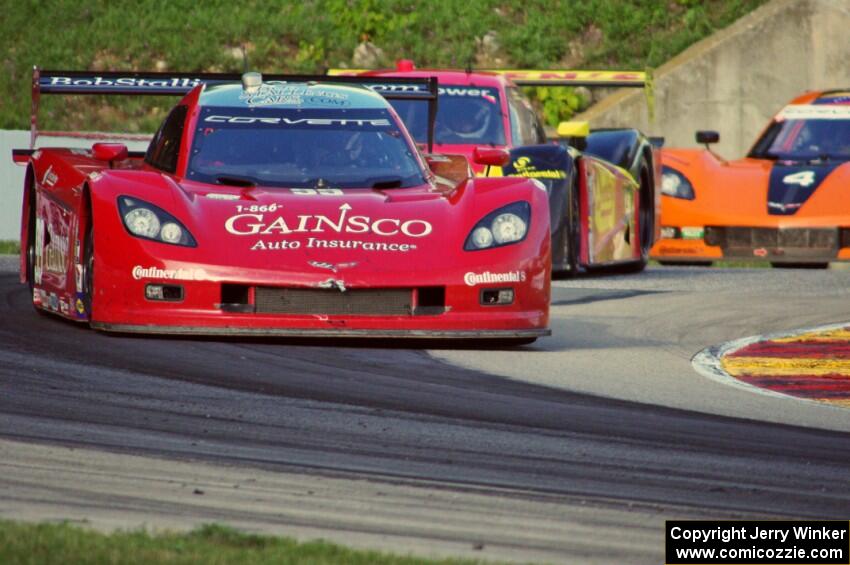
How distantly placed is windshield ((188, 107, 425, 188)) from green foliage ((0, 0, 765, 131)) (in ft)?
54.6

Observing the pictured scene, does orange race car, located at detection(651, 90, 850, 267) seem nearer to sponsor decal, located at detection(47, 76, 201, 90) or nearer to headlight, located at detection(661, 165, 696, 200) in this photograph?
headlight, located at detection(661, 165, 696, 200)

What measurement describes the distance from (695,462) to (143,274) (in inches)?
124

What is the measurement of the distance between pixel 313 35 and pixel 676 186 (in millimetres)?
11598

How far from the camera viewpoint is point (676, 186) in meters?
16.9

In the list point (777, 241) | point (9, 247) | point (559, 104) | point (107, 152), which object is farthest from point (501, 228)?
point (559, 104)

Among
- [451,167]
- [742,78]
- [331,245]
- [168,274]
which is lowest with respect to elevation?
[168,274]

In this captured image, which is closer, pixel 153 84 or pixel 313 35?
pixel 153 84

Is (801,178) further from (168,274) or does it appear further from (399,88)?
(168,274)

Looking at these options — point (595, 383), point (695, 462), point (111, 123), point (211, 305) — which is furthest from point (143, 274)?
point (111, 123)

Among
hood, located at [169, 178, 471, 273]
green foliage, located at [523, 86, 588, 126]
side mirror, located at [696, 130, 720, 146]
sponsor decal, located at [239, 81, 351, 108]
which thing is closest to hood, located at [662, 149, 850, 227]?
side mirror, located at [696, 130, 720, 146]

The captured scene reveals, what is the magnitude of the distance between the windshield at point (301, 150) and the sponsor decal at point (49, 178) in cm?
74

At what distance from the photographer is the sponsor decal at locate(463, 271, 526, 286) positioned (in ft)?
29.2

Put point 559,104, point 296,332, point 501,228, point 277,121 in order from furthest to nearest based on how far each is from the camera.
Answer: point 559,104 < point 277,121 < point 501,228 < point 296,332

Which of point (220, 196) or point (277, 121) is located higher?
point (277, 121)
